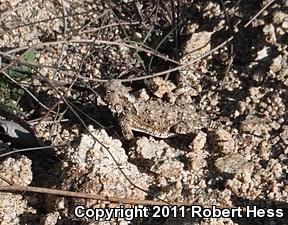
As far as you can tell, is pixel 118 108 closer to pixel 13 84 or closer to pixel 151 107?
pixel 151 107

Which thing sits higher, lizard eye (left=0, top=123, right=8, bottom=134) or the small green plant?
the small green plant

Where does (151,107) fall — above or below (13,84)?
below

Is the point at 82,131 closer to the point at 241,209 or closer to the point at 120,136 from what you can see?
the point at 120,136

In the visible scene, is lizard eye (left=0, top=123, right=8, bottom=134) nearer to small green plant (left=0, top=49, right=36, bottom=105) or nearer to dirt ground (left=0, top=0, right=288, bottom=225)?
dirt ground (left=0, top=0, right=288, bottom=225)

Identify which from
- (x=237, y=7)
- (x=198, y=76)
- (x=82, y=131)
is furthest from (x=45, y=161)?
(x=237, y=7)

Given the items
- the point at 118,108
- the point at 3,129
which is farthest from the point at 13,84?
the point at 118,108

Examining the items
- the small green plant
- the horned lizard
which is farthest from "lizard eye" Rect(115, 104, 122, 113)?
the small green plant

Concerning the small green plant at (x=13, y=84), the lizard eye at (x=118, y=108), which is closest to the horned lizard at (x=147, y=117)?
the lizard eye at (x=118, y=108)

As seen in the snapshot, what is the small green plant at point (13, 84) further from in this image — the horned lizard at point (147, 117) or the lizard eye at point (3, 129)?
the horned lizard at point (147, 117)
